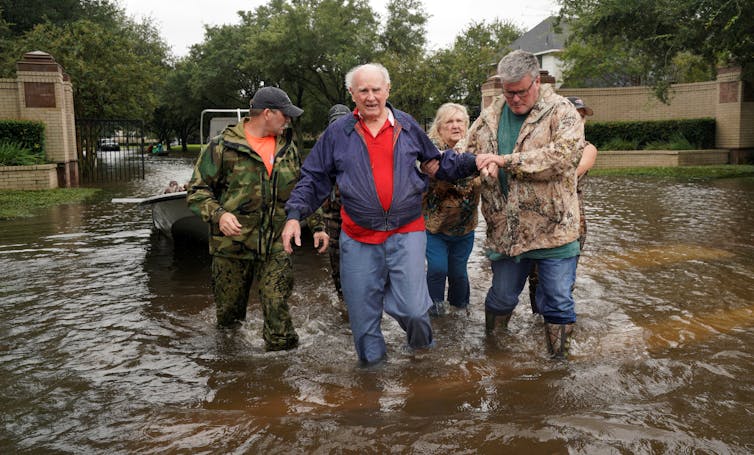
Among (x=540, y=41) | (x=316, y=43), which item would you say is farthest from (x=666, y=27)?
(x=540, y=41)

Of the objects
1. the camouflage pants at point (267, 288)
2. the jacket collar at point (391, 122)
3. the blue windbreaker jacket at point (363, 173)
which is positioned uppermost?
the jacket collar at point (391, 122)

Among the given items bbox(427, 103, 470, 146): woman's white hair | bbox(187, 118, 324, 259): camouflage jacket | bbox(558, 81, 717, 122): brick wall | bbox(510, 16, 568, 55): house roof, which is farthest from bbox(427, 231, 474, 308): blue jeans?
bbox(510, 16, 568, 55): house roof

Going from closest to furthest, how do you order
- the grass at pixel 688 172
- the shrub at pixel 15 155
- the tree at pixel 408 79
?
the shrub at pixel 15 155 < the grass at pixel 688 172 < the tree at pixel 408 79

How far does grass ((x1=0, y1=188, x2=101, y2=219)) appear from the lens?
1301 cm

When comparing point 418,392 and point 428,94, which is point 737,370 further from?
point 428,94

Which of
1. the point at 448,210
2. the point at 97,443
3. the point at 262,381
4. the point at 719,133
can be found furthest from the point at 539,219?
the point at 719,133

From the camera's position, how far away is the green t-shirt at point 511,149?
14.6ft

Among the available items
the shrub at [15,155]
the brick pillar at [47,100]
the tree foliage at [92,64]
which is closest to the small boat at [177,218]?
the shrub at [15,155]

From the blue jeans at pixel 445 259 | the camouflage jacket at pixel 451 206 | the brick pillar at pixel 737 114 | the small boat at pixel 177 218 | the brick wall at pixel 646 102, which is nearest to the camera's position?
the camouflage jacket at pixel 451 206

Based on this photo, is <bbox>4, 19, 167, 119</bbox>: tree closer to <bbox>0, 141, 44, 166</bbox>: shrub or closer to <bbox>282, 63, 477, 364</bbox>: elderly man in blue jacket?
<bbox>0, 141, 44, 166</bbox>: shrub

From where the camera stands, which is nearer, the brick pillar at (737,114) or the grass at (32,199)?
the grass at (32,199)

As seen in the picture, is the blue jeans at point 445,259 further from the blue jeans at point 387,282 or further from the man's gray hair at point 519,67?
the man's gray hair at point 519,67

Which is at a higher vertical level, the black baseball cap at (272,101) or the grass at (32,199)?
the black baseball cap at (272,101)

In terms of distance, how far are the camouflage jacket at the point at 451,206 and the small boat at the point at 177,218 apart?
13.4 feet
